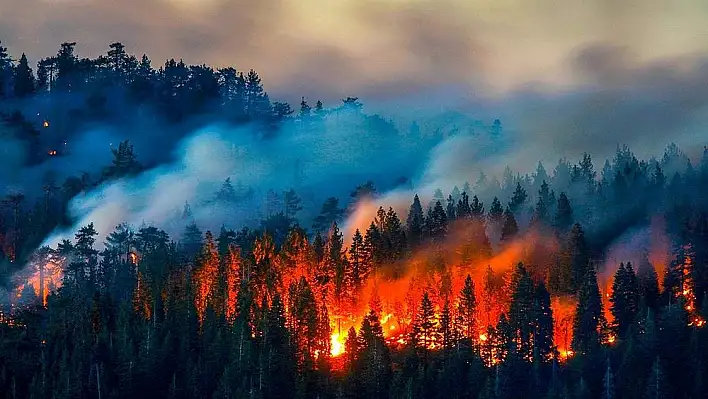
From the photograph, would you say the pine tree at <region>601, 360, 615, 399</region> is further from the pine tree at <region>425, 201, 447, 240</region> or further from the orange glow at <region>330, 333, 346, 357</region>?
the pine tree at <region>425, 201, 447, 240</region>

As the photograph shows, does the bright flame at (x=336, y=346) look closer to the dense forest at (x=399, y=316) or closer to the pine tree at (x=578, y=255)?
the dense forest at (x=399, y=316)

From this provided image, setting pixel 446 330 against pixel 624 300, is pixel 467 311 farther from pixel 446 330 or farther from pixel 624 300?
pixel 624 300

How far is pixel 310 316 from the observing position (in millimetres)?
119062

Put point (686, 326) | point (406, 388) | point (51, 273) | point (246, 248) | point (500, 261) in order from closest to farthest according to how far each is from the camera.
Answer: point (406, 388), point (686, 326), point (500, 261), point (246, 248), point (51, 273)

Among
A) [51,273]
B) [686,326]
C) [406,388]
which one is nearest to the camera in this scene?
[406,388]

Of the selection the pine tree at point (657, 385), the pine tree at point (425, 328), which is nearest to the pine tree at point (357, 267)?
the pine tree at point (425, 328)

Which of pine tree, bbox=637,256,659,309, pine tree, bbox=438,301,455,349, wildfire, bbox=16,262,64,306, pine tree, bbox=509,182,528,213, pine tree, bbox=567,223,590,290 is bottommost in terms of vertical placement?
pine tree, bbox=438,301,455,349

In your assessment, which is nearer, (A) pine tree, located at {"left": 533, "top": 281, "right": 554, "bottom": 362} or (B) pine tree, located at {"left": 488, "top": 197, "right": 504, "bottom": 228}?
(A) pine tree, located at {"left": 533, "top": 281, "right": 554, "bottom": 362}

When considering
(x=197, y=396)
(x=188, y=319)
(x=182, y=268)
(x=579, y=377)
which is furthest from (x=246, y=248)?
(x=579, y=377)

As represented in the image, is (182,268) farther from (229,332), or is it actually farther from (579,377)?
(579,377)

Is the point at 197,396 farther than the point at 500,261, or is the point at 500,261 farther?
the point at 500,261

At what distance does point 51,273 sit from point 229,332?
61799mm

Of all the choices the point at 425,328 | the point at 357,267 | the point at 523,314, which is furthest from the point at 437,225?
the point at 523,314

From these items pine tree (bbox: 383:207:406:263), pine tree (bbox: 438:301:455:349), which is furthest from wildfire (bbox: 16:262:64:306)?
pine tree (bbox: 438:301:455:349)
